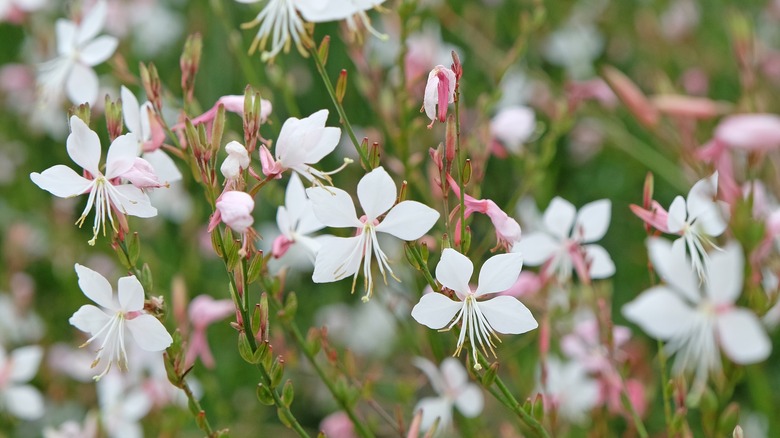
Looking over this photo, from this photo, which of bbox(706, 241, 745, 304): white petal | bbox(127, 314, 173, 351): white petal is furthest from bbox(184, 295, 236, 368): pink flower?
bbox(706, 241, 745, 304): white petal

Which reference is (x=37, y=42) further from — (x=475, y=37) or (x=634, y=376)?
(x=634, y=376)

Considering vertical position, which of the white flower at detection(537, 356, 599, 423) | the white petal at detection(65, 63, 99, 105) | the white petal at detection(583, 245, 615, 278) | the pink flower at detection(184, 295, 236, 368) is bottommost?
the white flower at detection(537, 356, 599, 423)

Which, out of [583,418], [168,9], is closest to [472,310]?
[583,418]

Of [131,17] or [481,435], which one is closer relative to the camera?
[481,435]

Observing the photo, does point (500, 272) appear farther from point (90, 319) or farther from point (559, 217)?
point (90, 319)

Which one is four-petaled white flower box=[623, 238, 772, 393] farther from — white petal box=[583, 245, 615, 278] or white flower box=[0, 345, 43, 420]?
white flower box=[0, 345, 43, 420]
